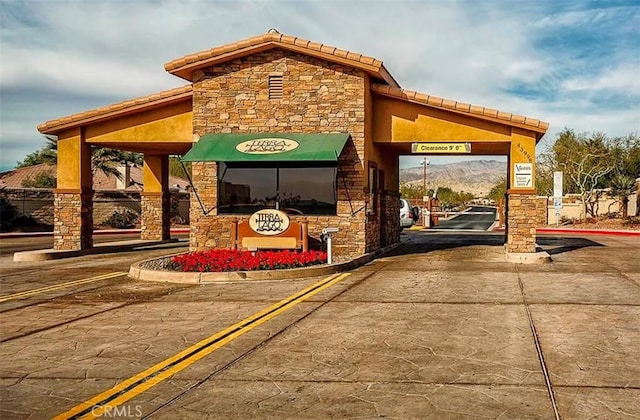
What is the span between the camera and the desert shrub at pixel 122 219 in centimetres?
3591

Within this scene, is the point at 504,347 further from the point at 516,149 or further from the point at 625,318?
the point at 516,149

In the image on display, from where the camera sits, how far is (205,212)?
17.5m

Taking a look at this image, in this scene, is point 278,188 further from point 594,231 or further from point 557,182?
point 557,182

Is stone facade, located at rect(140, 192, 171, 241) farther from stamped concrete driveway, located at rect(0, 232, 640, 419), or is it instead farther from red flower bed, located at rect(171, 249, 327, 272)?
stamped concrete driveway, located at rect(0, 232, 640, 419)

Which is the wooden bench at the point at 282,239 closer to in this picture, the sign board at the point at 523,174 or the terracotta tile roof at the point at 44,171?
the sign board at the point at 523,174

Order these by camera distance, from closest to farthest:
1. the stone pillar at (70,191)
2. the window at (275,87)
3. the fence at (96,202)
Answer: the window at (275,87) < the stone pillar at (70,191) < the fence at (96,202)

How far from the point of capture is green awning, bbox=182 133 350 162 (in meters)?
15.7

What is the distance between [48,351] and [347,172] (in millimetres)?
11248

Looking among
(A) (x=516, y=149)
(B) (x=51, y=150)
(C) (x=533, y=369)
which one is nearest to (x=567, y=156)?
(A) (x=516, y=149)

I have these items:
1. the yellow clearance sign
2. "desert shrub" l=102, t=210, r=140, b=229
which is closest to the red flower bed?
the yellow clearance sign

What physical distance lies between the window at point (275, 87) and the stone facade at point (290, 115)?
106 millimetres

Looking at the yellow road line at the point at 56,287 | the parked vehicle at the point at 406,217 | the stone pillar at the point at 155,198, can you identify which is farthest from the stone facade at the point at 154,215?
the parked vehicle at the point at 406,217

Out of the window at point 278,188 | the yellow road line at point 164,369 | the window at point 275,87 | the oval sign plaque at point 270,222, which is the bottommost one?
the yellow road line at point 164,369

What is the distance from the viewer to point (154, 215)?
2477 cm
